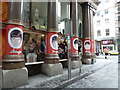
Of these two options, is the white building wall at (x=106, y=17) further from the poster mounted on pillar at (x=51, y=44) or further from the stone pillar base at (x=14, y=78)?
the stone pillar base at (x=14, y=78)

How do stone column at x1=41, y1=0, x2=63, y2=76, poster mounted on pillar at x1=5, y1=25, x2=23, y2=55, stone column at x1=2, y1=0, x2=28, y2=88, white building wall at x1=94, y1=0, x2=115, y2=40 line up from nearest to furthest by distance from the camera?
stone column at x1=2, y1=0, x2=28, y2=88
poster mounted on pillar at x1=5, y1=25, x2=23, y2=55
stone column at x1=41, y1=0, x2=63, y2=76
white building wall at x1=94, y1=0, x2=115, y2=40

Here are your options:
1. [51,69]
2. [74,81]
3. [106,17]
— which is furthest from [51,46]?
[106,17]

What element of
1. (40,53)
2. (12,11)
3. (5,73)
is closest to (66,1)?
(40,53)

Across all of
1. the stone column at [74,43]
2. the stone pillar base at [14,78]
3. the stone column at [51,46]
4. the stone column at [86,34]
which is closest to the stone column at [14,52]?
the stone pillar base at [14,78]

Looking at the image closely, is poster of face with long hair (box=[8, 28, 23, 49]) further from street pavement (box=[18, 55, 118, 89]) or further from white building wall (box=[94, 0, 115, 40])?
white building wall (box=[94, 0, 115, 40])

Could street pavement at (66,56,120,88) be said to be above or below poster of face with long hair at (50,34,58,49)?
below

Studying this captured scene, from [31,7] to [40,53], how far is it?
4523 mm

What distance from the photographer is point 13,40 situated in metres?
4.35

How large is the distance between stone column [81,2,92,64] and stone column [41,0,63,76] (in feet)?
18.1

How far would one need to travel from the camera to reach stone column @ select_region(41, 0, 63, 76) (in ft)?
19.7

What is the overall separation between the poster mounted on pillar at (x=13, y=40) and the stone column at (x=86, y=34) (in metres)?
8.15

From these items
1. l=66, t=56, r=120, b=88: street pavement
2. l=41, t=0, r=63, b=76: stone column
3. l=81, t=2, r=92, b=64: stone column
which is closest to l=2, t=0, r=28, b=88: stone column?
l=41, t=0, r=63, b=76: stone column

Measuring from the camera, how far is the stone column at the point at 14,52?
414cm

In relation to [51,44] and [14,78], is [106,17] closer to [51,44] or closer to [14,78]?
[51,44]
